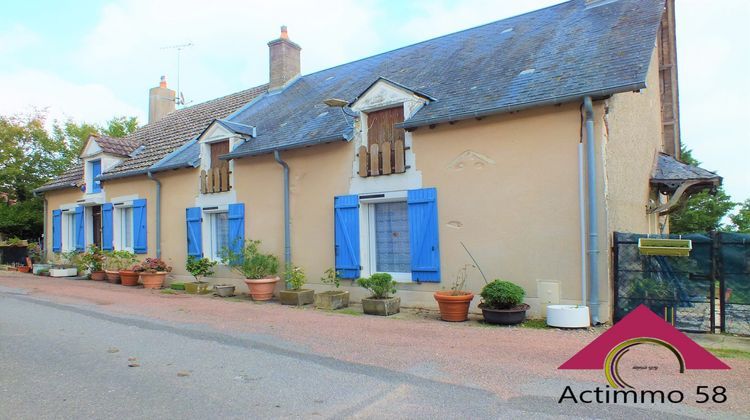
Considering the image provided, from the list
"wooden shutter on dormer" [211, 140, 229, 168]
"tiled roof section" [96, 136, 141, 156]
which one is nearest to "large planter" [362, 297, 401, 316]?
Answer: "wooden shutter on dormer" [211, 140, 229, 168]

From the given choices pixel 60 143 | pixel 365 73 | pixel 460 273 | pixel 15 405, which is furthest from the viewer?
pixel 60 143

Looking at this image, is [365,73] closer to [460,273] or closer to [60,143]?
[460,273]

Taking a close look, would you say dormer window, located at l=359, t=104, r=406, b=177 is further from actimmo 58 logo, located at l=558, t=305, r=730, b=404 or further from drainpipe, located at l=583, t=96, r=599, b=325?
actimmo 58 logo, located at l=558, t=305, r=730, b=404

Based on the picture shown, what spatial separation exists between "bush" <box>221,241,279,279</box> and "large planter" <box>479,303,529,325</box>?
206 inches

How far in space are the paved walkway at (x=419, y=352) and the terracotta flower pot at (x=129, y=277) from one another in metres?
3.06

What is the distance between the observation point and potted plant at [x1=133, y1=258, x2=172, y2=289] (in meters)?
12.5

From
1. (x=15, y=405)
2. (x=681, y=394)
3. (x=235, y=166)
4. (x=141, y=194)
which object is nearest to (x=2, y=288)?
(x=141, y=194)

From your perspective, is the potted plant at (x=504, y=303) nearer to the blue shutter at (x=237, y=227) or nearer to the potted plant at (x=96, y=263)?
the blue shutter at (x=237, y=227)

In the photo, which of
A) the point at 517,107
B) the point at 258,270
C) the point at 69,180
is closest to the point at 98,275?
the point at 69,180

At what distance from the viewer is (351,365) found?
515 centimetres

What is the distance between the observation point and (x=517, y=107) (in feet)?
25.0

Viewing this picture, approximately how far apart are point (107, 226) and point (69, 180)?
3.70 m

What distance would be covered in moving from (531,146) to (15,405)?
285 inches

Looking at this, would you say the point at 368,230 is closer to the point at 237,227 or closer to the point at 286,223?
the point at 286,223
